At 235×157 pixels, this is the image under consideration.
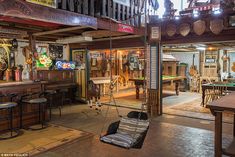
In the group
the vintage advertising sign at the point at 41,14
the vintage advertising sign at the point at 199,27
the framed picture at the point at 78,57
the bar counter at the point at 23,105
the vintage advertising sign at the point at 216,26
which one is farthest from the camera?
the framed picture at the point at 78,57

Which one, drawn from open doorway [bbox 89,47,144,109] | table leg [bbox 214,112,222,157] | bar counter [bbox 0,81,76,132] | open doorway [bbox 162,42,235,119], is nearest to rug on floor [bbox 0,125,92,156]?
bar counter [bbox 0,81,76,132]

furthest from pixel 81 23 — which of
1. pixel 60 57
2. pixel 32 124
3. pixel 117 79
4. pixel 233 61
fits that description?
pixel 233 61

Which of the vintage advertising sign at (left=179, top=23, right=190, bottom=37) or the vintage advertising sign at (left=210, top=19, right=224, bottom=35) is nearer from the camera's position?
the vintage advertising sign at (left=210, top=19, right=224, bottom=35)

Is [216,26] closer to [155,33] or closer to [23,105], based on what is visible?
[155,33]

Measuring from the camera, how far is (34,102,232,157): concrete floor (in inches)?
151

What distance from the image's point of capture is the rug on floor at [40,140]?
3.95 m

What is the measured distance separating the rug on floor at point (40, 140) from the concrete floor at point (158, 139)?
0.20 m

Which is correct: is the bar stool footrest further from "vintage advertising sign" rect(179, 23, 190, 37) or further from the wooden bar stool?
"vintage advertising sign" rect(179, 23, 190, 37)

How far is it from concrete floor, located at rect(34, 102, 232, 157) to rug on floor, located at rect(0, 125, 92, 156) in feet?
0.67

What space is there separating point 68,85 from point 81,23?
3.75 meters

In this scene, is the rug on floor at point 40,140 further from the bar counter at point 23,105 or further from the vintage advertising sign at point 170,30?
the vintage advertising sign at point 170,30

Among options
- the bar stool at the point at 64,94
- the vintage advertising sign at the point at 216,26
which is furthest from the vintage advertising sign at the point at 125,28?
the bar stool at the point at 64,94

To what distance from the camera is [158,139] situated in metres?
4.52

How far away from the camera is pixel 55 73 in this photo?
302 inches
